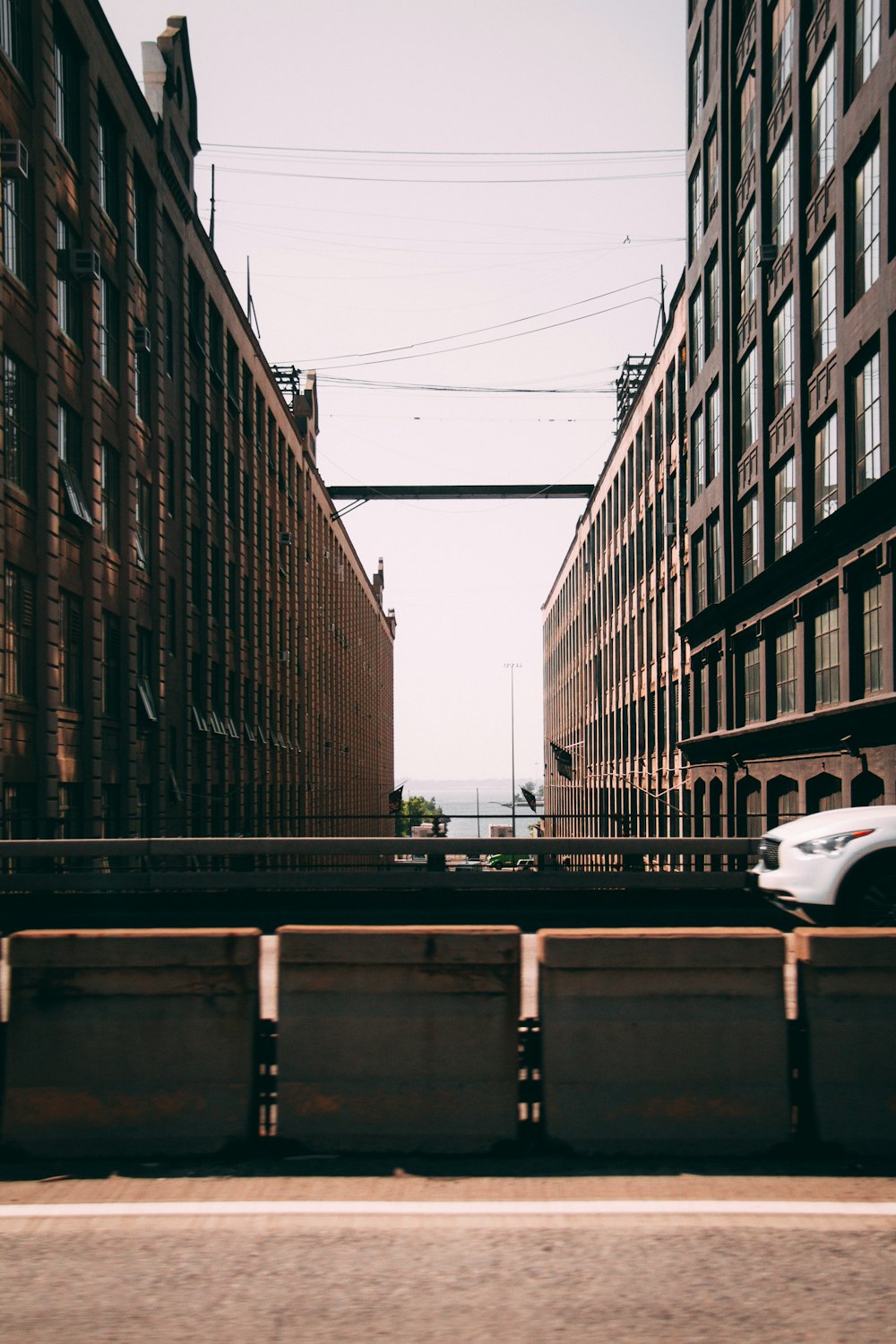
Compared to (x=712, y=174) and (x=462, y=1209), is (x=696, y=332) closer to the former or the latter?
(x=712, y=174)

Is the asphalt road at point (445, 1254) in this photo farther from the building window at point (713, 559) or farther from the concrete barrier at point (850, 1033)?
the building window at point (713, 559)

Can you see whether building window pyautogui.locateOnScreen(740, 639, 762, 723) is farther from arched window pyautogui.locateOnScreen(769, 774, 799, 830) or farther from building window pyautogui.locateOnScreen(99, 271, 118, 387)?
building window pyautogui.locateOnScreen(99, 271, 118, 387)

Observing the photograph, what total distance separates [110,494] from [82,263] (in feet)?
18.8

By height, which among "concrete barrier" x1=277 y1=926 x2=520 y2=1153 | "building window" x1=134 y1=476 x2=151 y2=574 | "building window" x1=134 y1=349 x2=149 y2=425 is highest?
"building window" x1=134 y1=349 x2=149 y2=425

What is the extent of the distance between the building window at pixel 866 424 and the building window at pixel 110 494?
17.0m

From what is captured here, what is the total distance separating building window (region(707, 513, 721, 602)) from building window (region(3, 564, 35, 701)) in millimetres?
23013

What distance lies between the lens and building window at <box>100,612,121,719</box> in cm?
2709

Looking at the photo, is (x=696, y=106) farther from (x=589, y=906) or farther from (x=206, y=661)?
(x=589, y=906)

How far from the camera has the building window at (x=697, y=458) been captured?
40.0 meters

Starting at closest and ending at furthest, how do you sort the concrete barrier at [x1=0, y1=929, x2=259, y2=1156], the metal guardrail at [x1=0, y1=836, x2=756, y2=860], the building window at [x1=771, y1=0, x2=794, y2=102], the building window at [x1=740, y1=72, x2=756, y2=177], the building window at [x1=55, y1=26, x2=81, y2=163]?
the concrete barrier at [x1=0, y1=929, x2=259, y2=1156]
the metal guardrail at [x1=0, y1=836, x2=756, y2=860]
the building window at [x1=55, y1=26, x2=81, y2=163]
the building window at [x1=771, y1=0, x2=794, y2=102]
the building window at [x1=740, y1=72, x2=756, y2=177]

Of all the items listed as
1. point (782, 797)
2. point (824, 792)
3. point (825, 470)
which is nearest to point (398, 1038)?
point (824, 792)

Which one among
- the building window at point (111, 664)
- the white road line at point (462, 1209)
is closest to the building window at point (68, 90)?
the building window at point (111, 664)

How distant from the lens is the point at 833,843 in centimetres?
1045

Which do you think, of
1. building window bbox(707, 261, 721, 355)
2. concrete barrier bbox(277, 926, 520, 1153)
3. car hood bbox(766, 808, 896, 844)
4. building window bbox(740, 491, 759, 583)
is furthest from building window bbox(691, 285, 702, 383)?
concrete barrier bbox(277, 926, 520, 1153)
